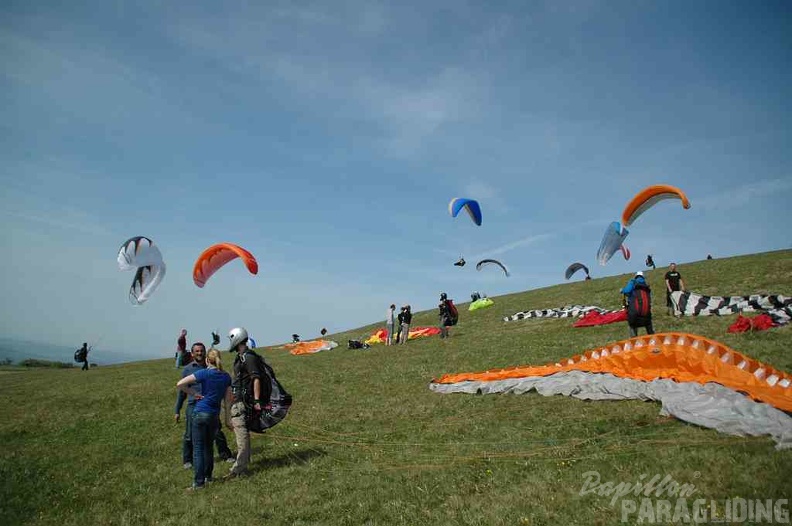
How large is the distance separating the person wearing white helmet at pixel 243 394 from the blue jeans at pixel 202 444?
0.47 meters

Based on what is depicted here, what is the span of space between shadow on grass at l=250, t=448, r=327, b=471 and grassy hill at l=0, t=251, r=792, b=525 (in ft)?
0.16

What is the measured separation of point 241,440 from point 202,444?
2.43ft

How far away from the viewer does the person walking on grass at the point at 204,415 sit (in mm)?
8367

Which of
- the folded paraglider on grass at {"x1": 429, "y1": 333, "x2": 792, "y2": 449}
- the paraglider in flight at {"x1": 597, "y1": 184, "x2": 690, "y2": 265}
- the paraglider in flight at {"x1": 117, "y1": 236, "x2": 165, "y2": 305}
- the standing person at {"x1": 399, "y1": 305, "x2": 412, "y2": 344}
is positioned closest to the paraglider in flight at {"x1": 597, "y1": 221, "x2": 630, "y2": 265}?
the paraglider in flight at {"x1": 597, "y1": 184, "x2": 690, "y2": 265}

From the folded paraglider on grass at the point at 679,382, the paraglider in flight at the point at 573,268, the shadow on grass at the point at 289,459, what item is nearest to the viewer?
the folded paraglider on grass at the point at 679,382

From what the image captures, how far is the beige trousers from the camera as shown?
884 centimetres

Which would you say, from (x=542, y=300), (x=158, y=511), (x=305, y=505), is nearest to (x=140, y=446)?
Result: (x=158, y=511)

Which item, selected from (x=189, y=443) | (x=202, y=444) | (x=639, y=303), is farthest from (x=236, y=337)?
(x=639, y=303)

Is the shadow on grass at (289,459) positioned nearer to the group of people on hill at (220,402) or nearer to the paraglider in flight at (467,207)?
the group of people on hill at (220,402)

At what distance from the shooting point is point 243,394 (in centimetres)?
912

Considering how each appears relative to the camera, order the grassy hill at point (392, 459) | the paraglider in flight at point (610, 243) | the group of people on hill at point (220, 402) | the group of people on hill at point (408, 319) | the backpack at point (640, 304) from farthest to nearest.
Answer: the paraglider in flight at point (610, 243)
the group of people on hill at point (408, 319)
the backpack at point (640, 304)
the group of people on hill at point (220, 402)
the grassy hill at point (392, 459)

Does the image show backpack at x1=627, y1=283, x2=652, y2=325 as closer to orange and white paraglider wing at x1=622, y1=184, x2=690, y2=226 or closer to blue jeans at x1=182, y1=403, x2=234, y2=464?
orange and white paraglider wing at x1=622, y1=184, x2=690, y2=226

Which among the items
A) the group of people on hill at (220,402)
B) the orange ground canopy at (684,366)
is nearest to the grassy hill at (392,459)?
the group of people on hill at (220,402)

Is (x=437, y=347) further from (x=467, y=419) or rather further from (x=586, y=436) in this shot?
(x=586, y=436)
